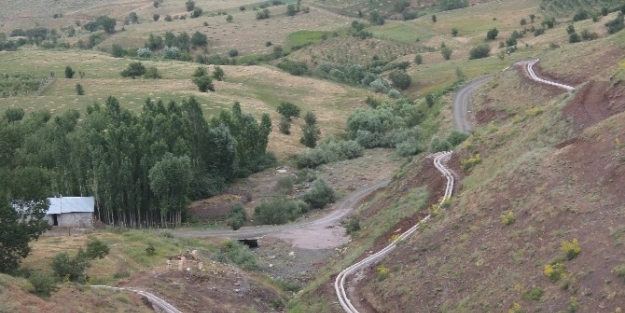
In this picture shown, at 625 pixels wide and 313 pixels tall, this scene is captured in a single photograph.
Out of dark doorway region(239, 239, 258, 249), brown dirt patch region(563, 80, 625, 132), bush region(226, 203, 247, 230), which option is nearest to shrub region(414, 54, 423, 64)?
bush region(226, 203, 247, 230)

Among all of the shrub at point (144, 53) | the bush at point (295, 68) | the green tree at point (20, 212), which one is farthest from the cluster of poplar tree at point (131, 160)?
the shrub at point (144, 53)

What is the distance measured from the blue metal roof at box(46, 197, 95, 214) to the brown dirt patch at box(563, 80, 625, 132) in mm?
32020

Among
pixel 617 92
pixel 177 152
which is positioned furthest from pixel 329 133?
pixel 617 92

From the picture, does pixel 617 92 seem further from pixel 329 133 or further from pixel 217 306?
pixel 329 133

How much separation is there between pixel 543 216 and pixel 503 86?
145ft

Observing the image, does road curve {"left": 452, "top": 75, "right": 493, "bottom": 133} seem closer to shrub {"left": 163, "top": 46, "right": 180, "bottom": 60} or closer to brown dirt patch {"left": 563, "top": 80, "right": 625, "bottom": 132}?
brown dirt patch {"left": 563, "top": 80, "right": 625, "bottom": 132}

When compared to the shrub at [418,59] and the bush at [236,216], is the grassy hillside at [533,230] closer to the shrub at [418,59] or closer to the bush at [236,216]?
the bush at [236,216]

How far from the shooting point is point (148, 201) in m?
61.0

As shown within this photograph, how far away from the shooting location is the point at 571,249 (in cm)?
2797

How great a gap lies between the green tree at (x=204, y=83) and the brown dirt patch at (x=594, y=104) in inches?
2415

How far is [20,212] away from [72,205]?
1922 cm

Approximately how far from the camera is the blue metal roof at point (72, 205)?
56.8 metres

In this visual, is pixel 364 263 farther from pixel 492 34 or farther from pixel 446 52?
pixel 492 34

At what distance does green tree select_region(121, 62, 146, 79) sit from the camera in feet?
364
